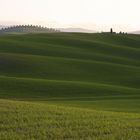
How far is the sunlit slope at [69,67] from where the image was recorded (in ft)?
172

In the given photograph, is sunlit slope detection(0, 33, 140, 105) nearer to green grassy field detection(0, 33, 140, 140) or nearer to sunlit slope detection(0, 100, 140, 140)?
green grassy field detection(0, 33, 140, 140)

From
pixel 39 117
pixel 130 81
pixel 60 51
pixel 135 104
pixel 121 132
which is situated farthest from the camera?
pixel 60 51

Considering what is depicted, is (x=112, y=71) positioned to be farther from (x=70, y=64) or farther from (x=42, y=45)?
(x=42, y=45)

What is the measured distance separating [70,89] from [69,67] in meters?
20.2

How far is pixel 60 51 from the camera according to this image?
92.4 metres

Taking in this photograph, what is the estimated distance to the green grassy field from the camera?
1956cm

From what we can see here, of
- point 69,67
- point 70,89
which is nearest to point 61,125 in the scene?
point 70,89

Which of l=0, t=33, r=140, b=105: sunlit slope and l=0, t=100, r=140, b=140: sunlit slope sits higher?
l=0, t=100, r=140, b=140: sunlit slope

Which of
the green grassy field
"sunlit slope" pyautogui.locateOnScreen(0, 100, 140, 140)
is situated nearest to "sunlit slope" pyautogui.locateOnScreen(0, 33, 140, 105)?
the green grassy field

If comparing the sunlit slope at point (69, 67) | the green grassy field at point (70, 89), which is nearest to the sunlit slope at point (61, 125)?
the green grassy field at point (70, 89)

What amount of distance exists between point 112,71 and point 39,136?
182 feet

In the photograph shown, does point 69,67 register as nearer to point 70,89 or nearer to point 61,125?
point 70,89

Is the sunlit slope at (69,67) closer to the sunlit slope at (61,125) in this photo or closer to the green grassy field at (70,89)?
the green grassy field at (70,89)

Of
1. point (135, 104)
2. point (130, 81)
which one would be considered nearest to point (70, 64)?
point (130, 81)
